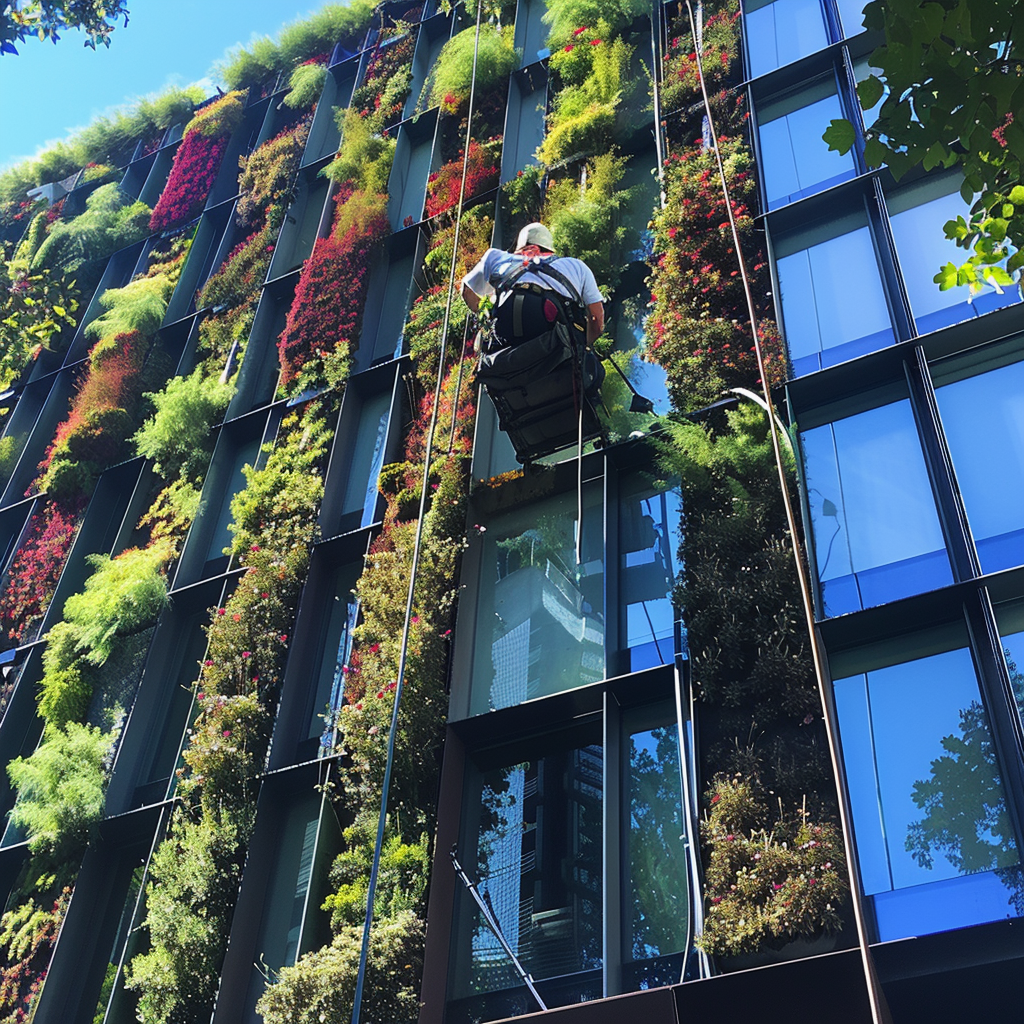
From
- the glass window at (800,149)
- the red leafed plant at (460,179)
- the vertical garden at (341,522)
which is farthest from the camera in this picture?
the red leafed plant at (460,179)

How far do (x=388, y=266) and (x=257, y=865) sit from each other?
8.17 meters

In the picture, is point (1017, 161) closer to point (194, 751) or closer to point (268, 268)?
point (194, 751)

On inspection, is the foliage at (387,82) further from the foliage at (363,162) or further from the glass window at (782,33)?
the glass window at (782,33)

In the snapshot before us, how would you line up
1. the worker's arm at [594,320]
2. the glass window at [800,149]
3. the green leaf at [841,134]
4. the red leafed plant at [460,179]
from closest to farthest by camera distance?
the green leaf at [841,134] → the worker's arm at [594,320] → the glass window at [800,149] → the red leafed plant at [460,179]

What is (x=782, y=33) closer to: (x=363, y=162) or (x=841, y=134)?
(x=363, y=162)

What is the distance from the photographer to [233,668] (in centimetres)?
1068

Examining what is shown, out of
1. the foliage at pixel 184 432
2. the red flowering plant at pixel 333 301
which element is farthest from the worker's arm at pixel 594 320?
the foliage at pixel 184 432

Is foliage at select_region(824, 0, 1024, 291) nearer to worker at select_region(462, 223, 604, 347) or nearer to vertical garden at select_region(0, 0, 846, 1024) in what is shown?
worker at select_region(462, 223, 604, 347)

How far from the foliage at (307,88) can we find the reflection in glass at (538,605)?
39.1ft

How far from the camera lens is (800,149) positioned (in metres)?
12.0

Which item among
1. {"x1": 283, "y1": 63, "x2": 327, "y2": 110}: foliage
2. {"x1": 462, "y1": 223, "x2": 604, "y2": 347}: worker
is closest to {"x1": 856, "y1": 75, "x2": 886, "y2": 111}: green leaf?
{"x1": 462, "y1": 223, "x2": 604, "y2": 347}: worker

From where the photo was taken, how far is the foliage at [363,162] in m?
15.8

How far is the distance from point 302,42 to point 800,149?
1245 cm

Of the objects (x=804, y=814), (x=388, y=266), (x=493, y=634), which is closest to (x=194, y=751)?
(x=493, y=634)
